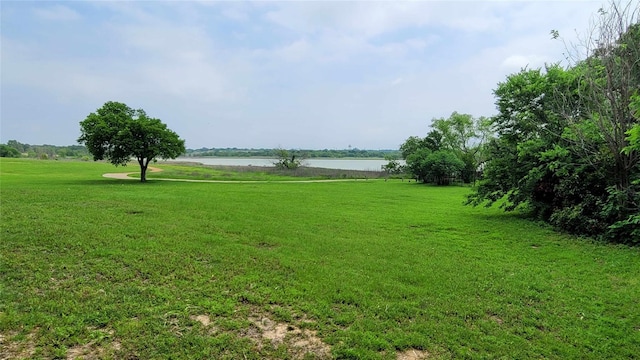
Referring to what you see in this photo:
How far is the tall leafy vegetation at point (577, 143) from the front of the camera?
864 cm

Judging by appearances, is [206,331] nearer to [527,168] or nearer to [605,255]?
[605,255]

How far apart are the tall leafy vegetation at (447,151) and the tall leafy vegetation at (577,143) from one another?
68.3 ft

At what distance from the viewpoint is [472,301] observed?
194 inches

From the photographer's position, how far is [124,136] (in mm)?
24266

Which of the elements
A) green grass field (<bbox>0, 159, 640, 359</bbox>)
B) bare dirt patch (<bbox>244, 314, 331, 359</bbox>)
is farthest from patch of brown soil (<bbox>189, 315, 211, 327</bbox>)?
bare dirt patch (<bbox>244, 314, 331, 359</bbox>)

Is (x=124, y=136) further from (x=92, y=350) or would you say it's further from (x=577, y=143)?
(x=577, y=143)

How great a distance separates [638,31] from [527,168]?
15.1ft

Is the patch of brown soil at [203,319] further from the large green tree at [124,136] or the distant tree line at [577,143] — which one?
the large green tree at [124,136]

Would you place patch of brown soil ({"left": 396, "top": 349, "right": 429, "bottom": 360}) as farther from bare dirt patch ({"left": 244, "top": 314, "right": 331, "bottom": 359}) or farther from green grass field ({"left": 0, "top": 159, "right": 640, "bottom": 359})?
bare dirt patch ({"left": 244, "top": 314, "right": 331, "bottom": 359})

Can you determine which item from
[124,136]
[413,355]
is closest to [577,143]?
[413,355]

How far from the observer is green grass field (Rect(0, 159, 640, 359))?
368cm

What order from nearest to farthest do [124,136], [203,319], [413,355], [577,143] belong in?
[413,355]
[203,319]
[577,143]
[124,136]

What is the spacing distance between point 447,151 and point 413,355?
3554cm

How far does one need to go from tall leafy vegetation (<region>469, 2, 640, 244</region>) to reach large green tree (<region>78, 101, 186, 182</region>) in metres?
21.7
